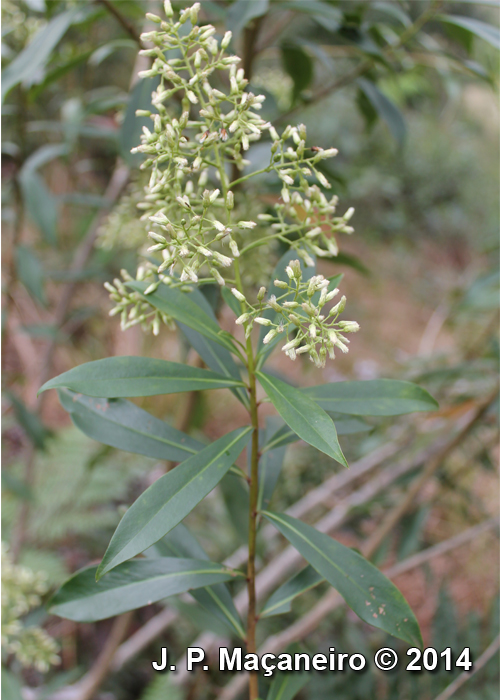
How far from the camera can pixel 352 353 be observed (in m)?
4.04

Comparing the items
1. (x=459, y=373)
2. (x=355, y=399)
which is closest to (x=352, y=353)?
(x=459, y=373)

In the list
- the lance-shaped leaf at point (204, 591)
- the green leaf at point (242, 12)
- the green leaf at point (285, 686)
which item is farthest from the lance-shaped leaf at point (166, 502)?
the green leaf at point (242, 12)

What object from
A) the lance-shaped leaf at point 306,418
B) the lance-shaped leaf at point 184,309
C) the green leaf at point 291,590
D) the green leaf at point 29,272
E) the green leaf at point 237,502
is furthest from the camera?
the green leaf at point 29,272

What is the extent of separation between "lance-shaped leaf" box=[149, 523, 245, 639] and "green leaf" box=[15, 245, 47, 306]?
685 mm

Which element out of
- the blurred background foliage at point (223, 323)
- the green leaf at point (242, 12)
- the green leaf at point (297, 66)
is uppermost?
the green leaf at point (242, 12)

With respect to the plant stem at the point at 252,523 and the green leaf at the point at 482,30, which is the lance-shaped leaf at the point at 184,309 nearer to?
the plant stem at the point at 252,523

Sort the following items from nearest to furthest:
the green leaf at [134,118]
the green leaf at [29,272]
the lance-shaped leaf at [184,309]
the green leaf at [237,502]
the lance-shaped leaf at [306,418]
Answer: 1. the lance-shaped leaf at [306,418]
2. the lance-shaped leaf at [184,309]
3. the green leaf at [134,118]
4. the green leaf at [237,502]
5. the green leaf at [29,272]

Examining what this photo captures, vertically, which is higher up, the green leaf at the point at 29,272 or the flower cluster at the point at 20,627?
the green leaf at the point at 29,272

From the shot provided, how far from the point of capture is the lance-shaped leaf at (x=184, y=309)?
1.66ft

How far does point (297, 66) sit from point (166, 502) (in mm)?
891

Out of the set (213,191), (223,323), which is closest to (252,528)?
(213,191)

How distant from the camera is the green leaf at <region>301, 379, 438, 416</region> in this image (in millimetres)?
517

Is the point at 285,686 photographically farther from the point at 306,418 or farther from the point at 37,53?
the point at 37,53

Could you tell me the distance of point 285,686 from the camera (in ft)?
2.00
